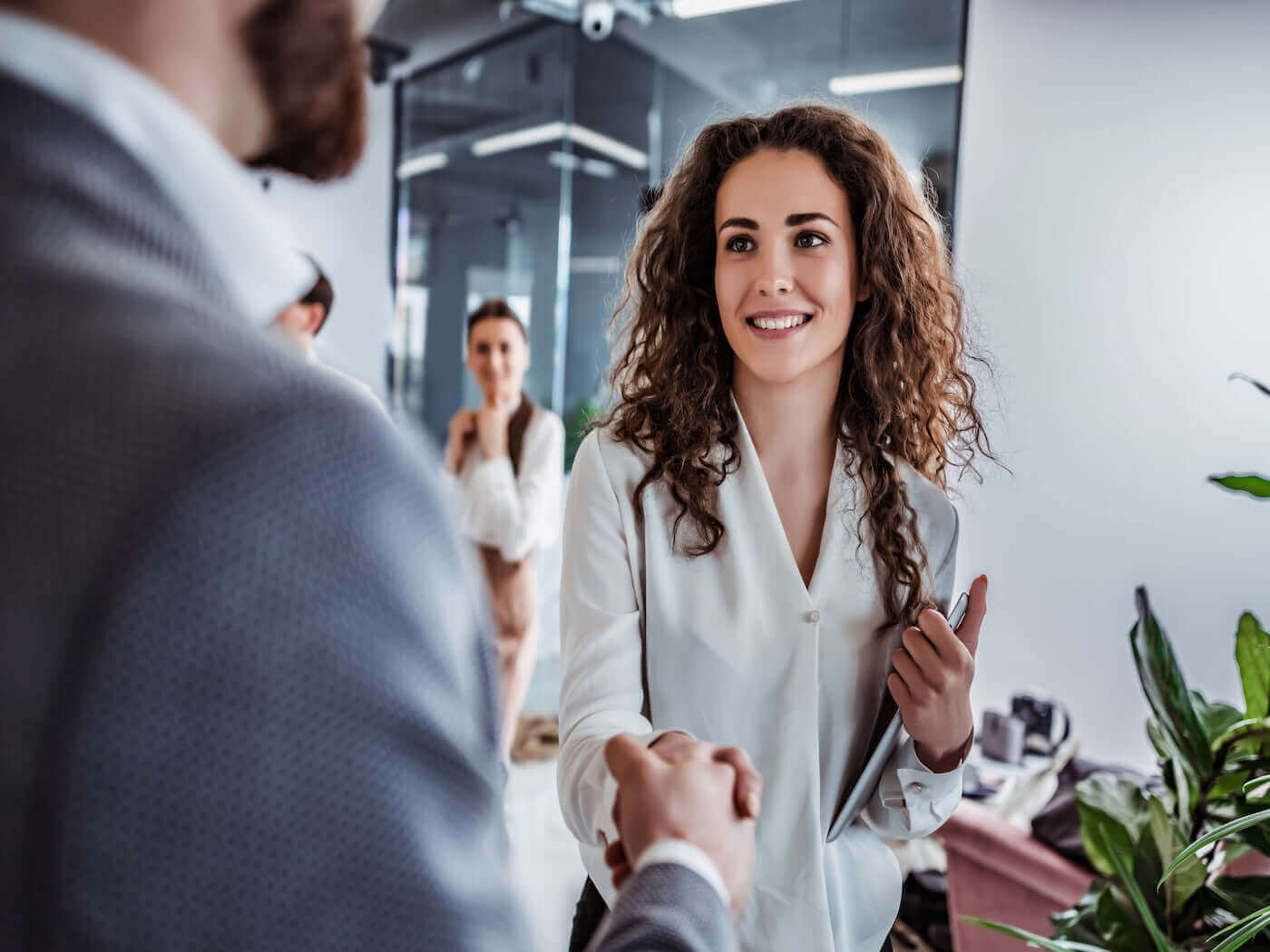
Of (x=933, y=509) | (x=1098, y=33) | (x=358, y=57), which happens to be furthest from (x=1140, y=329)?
(x=358, y=57)

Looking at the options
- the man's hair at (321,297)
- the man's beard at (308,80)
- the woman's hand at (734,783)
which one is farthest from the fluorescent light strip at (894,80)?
the man's beard at (308,80)

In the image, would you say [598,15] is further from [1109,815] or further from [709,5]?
[1109,815]

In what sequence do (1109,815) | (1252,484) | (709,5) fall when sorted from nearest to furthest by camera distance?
(1252,484), (1109,815), (709,5)

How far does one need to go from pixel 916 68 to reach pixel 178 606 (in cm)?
479

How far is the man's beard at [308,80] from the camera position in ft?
1.29

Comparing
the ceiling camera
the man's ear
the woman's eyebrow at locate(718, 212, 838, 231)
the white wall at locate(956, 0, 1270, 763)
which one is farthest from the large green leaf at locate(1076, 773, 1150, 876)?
the ceiling camera

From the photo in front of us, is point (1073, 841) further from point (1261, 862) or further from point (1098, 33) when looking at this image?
point (1098, 33)

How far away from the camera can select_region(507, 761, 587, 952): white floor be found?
2.94 m

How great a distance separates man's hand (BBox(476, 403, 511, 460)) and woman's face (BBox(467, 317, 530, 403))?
0.04 metres

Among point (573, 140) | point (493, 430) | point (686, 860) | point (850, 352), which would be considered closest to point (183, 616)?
point (686, 860)

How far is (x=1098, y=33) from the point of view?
3619 mm

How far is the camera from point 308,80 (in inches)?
16.1

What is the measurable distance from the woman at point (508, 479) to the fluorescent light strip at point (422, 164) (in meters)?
3.02

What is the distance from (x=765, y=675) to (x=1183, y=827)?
99 centimetres
